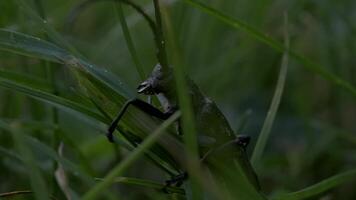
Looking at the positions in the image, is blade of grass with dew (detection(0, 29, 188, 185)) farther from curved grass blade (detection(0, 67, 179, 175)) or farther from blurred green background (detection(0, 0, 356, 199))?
blurred green background (detection(0, 0, 356, 199))

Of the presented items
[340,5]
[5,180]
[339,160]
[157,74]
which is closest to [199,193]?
[157,74]

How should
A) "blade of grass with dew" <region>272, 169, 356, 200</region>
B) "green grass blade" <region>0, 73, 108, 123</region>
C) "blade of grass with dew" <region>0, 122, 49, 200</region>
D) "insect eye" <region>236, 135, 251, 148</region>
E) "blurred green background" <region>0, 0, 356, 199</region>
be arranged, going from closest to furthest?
"blade of grass with dew" <region>0, 122, 49, 200</region> → "green grass blade" <region>0, 73, 108, 123</region> → "blade of grass with dew" <region>272, 169, 356, 200</region> → "insect eye" <region>236, 135, 251, 148</region> → "blurred green background" <region>0, 0, 356, 199</region>

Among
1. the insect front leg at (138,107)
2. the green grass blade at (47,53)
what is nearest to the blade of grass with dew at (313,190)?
the insect front leg at (138,107)

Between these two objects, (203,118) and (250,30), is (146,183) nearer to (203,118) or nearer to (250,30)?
(203,118)

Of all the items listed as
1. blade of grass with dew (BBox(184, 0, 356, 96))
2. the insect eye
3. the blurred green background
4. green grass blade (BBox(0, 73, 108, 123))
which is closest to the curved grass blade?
green grass blade (BBox(0, 73, 108, 123))

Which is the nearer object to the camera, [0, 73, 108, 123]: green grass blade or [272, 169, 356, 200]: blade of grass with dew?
[0, 73, 108, 123]: green grass blade

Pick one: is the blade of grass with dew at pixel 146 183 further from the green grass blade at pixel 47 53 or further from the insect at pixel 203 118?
the green grass blade at pixel 47 53

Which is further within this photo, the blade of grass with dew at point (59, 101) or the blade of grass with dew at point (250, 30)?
the blade of grass with dew at point (250, 30)
